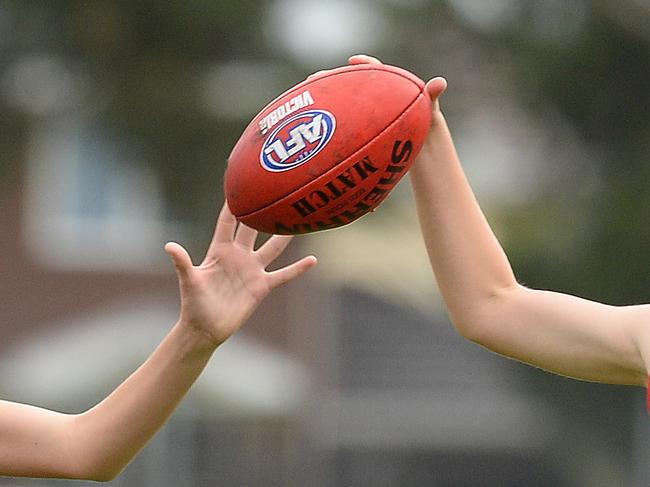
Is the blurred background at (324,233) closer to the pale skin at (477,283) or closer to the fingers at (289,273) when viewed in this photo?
the pale skin at (477,283)

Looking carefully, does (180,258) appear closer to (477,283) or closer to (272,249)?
(272,249)

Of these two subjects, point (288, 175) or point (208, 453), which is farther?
point (208, 453)

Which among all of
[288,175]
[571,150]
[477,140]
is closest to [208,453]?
[477,140]

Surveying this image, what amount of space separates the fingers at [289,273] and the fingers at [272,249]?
0.11ft

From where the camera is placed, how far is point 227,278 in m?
3.62

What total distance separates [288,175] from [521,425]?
754 inches

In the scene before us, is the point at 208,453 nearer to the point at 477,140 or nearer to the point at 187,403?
the point at 187,403

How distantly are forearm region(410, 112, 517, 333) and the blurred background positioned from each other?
1096cm

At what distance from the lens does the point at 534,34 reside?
16594 millimetres

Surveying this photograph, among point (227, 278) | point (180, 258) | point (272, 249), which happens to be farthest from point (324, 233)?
point (180, 258)

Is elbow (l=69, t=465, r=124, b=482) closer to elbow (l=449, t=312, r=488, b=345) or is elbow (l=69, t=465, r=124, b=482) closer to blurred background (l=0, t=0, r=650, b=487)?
elbow (l=449, t=312, r=488, b=345)

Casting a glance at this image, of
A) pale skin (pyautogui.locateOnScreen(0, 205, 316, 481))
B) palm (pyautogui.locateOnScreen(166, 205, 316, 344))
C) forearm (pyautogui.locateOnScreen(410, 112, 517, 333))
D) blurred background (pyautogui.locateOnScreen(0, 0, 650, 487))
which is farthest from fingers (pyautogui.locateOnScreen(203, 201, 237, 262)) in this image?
blurred background (pyautogui.locateOnScreen(0, 0, 650, 487))

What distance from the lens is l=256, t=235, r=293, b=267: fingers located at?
3723 mm

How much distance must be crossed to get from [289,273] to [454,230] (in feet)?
1.32
